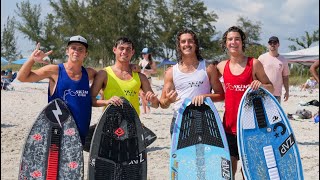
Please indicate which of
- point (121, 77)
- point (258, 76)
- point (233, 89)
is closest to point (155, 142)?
point (121, 77)

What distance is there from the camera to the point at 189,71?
3549 millimetres

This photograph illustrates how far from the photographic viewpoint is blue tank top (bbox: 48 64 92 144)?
337 centimetres

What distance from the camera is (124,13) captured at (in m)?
36.9

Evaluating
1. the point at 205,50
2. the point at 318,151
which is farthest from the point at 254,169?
the point at 205,50

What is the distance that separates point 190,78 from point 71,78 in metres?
1.05

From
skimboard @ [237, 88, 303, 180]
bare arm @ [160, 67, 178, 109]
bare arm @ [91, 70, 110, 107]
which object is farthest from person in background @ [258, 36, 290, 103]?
bare arm @ [91, 70, 110, 107]

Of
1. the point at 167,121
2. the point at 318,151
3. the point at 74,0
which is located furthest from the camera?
the point at 74,0

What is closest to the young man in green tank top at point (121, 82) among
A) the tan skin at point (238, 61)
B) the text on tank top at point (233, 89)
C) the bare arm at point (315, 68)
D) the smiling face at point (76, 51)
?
the smiling face at point (76, 51)

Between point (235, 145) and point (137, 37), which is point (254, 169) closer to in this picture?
point (235, 145)

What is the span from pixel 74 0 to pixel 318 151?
3659cm

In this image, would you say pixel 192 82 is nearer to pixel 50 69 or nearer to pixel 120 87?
pixel 120 87

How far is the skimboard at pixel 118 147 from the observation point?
3.56 metres

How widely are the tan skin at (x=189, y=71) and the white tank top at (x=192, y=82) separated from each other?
4 centimetres

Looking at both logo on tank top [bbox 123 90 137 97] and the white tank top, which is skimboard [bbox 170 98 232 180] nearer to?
the white tank top
